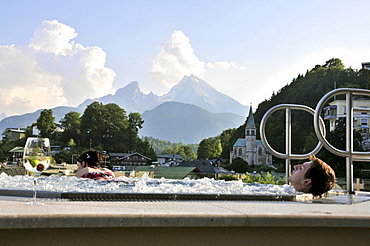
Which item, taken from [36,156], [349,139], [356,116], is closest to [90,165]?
[36,156]

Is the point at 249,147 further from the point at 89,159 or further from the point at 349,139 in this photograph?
the point at 349,139

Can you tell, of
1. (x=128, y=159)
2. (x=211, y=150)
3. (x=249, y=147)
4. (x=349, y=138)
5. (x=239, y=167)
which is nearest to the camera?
(x=349, y=138)

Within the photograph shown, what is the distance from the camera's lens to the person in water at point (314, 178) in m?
2.66

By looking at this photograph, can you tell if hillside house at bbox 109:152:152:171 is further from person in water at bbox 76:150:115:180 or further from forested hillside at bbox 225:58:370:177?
person in water at bbox 76:150:115:180

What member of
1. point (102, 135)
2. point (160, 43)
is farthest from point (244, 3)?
point (160, 43)

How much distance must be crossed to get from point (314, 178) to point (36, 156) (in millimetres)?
1698

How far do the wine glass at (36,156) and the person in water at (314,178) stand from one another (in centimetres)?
155

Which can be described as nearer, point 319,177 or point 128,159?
point 319,177

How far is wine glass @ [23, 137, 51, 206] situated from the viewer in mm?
2234

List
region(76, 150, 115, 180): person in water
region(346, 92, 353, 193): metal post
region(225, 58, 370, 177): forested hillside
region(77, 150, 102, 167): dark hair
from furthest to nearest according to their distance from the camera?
1. region(225, 58, 370, 177): forested hillside
2. region(77, 150, 102, 167): dark hair
3. region(76, 150, 115, 180): person in water
4. region(346, 92, 353, 193): metal post

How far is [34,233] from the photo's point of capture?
133cm

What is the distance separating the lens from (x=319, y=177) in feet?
8.84

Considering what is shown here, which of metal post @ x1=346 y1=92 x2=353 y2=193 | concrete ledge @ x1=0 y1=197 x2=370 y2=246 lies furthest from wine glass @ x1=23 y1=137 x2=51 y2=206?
metal post @ x1=346 y1=92 x2=353 y2=193

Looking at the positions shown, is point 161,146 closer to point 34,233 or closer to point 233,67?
point 233,67
